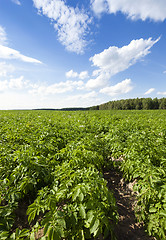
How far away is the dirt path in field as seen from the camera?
229 cm

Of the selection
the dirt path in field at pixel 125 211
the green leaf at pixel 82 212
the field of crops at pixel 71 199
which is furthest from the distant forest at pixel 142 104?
the green leaf at pixel 82 212

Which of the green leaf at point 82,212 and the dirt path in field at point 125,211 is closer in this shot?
the green leaf at point 82,212

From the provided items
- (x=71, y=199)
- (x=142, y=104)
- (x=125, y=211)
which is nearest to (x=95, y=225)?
(x=71, y=199)

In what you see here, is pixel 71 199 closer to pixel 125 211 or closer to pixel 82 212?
pixel 82 212

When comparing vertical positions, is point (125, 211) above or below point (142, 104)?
below

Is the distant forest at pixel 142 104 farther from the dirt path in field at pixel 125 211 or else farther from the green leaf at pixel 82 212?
the green leaf at pixel 82 212

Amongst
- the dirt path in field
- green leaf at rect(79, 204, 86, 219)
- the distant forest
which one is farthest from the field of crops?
the distant forest

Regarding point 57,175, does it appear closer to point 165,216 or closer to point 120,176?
point 165,216

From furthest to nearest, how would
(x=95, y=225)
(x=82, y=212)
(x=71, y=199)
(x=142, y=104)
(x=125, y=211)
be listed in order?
(x=142, y=104) → (x=125, y=211) → (x=71, y=199) → (x=82, y=212) → (x=95, y=225)

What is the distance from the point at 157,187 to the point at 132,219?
1.01m

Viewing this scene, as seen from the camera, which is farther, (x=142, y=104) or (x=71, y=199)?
(x=142, y=104)

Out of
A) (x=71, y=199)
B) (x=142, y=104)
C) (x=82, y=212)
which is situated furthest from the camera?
(x=142, y=104)

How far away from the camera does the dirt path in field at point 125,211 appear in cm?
229

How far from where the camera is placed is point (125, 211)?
282 cm
